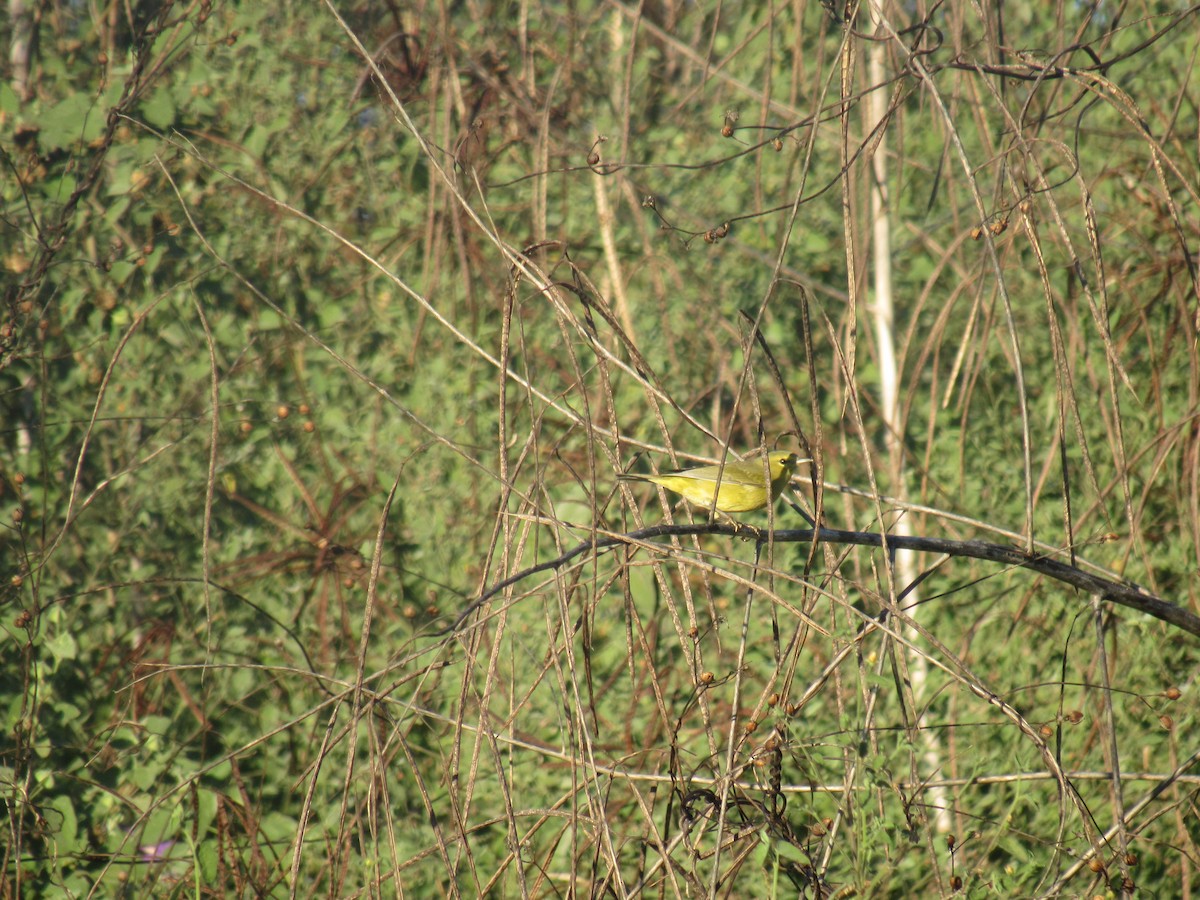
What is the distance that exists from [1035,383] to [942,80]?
1820 millimetres

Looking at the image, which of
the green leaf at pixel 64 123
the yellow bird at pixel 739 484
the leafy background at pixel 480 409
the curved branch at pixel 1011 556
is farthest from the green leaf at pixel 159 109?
the curved branch at pixel 1011 556

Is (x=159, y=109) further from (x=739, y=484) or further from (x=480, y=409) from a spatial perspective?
(x=739, y=484)

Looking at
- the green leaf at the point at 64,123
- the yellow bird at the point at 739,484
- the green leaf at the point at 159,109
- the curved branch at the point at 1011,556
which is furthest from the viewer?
the green leaf at the point at 159,109

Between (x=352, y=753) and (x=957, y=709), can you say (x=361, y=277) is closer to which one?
(x=957, y=709)

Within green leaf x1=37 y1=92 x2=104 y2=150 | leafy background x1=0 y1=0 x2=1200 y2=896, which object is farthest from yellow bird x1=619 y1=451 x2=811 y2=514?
green leaf x1=37 y1=92 x2=104 y2=150

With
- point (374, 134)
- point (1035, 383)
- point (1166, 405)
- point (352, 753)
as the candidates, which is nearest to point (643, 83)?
point (374, 134)

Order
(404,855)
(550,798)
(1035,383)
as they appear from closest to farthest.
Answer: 1. (404,855)
2. (550,798)
3. (1035,383)

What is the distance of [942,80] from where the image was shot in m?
6.15

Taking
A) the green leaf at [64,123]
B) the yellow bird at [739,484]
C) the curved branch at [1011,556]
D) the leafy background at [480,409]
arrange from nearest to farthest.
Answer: the curved branch at [1011,556], the yellow bird at [739,484], the leafy background at [480,409], the green leaf at [64,123]

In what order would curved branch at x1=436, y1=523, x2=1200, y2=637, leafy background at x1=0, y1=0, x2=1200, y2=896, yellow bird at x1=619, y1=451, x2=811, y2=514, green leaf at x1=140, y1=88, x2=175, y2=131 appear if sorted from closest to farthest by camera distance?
curved branch at x1=436, y1=523, x2=1200, y2=637 < yellow bird at x1=619, y1=451, x2=811, y2=514 < leafy background at x1=0, y1=0, x2=1200, y2=896 < green leaf at x1=140, y1=88, x2=175, y2=131

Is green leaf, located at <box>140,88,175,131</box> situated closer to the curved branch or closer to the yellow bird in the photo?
the yellow bird

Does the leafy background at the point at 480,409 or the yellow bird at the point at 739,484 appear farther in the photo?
the leafy background at the point at 480,409

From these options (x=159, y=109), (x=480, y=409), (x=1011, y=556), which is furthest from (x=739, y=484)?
(x=159, y=109)

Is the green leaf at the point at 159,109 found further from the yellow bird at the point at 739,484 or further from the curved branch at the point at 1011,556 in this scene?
the curved branch at the point at 1011,556
